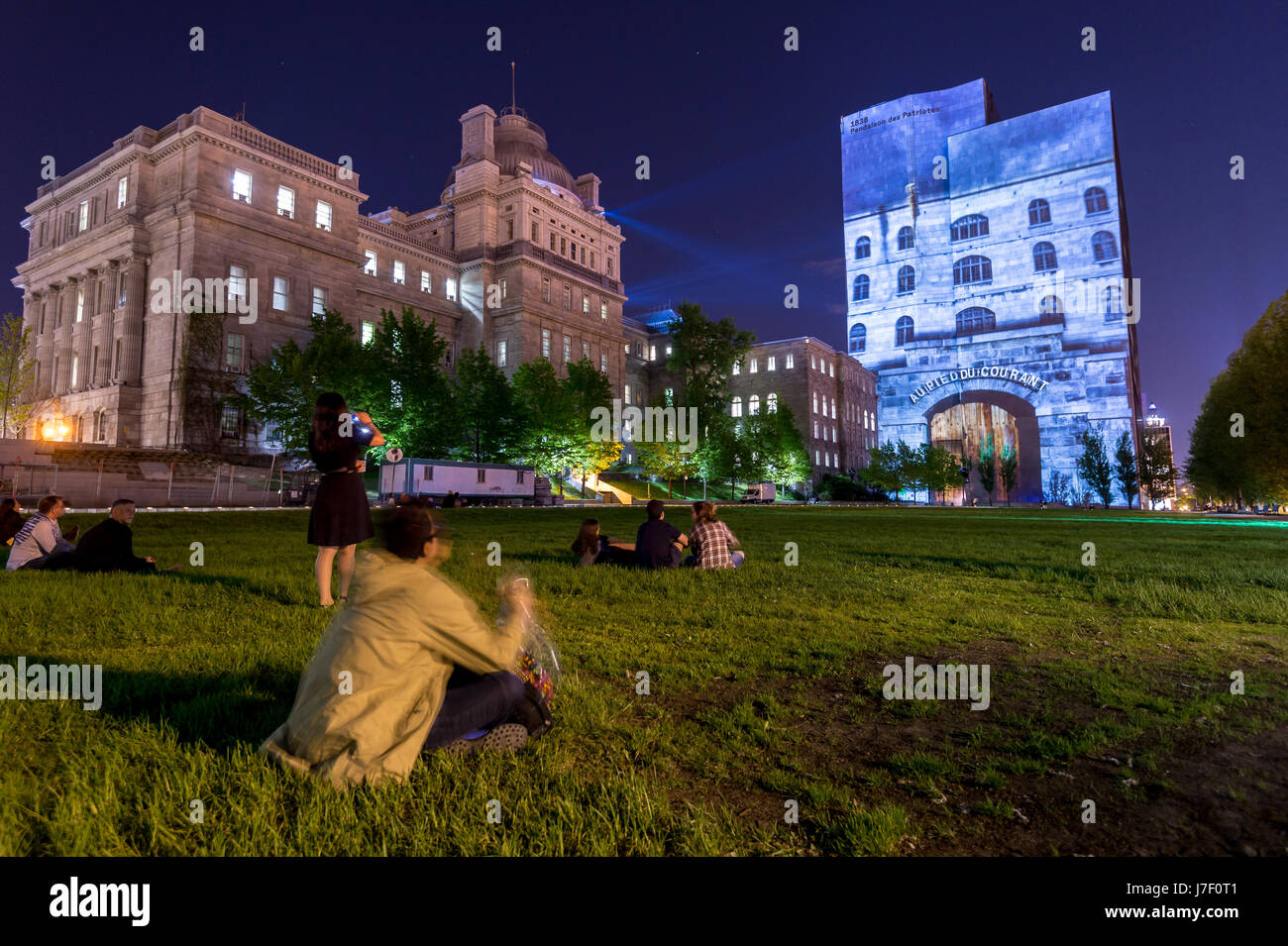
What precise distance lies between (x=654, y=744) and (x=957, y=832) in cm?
161

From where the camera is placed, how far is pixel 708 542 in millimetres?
10344

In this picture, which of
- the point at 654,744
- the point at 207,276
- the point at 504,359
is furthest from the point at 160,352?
the point at 654,744

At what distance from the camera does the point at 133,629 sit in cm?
596

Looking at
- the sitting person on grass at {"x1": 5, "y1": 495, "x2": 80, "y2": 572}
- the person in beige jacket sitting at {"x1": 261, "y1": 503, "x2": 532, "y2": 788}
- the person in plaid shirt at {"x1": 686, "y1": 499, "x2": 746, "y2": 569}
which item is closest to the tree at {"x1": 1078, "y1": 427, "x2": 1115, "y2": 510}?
the person in plaid shirt at {"x1": 686, "y1": 499, "x2": 746, "y2": 569}

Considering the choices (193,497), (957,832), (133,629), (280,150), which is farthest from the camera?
(280,150)

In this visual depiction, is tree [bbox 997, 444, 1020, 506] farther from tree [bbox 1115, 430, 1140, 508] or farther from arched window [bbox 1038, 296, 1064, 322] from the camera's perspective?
arched window [bbox 1038, 296, 1064, 322]

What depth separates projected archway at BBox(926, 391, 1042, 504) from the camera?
72250 mm

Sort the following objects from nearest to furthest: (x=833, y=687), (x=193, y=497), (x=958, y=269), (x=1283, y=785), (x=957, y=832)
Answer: (x=957, y=832) < (x=1283, y=785) < (x=833, y=687) < (x=193, y=497) < (x=958, y=269)

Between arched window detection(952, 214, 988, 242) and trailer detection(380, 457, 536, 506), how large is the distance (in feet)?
202

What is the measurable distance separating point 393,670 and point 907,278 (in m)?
84.9

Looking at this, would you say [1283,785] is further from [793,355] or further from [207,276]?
[793,355]

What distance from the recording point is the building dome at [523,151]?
76.8 metres

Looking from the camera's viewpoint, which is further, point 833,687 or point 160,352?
point 160,352

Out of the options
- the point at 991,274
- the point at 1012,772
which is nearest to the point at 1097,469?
the point at 991,274
